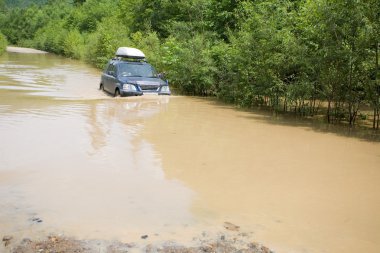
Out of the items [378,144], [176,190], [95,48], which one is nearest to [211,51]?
[378,144]

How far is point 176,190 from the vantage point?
247 inches

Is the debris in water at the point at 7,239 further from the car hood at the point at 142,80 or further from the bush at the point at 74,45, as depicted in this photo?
the bush at the point at 74,45

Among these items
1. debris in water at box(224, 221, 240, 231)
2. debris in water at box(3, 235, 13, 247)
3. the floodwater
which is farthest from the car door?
debris in water at box(3, 235, 13, 247)

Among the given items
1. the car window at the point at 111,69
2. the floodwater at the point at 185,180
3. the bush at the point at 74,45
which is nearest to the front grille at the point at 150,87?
the car window at the point at 111,69

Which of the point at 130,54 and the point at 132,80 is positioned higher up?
the point at 130,54

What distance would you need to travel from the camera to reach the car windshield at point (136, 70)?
53.0 ft

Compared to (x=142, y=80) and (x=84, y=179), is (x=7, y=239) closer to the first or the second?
(x=84, y=179)

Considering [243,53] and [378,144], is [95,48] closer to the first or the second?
[243,53]

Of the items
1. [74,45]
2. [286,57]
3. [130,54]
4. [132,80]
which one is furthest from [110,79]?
[74,45]

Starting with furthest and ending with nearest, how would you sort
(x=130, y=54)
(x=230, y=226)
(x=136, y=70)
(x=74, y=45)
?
(x=74, y=45), (x=130, y=54), (x=136, y=70), (x=230, y=226)

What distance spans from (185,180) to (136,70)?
10.2 m

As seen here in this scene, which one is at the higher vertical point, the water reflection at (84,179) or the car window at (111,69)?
the car window at (111,69)

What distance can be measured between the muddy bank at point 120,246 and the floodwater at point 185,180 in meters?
0.16

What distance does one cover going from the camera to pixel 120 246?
4.43 meters
